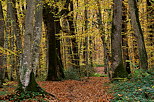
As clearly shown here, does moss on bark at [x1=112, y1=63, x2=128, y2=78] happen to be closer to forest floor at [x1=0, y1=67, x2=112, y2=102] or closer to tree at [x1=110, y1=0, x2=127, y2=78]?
tree at [x1=110, y1=0, x2=127, y2=78]

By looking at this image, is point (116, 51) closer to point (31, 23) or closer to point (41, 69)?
point (31, 23)

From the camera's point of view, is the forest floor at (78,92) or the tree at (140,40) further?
the tree at (140,40)

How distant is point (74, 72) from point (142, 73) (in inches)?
331

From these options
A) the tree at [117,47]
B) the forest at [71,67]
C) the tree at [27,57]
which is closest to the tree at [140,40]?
the forest at [71,67]

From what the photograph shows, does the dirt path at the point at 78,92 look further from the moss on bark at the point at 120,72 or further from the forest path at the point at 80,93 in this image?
the moss on bark at the point at 120,72

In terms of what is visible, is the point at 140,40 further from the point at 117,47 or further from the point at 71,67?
the point at 71,67

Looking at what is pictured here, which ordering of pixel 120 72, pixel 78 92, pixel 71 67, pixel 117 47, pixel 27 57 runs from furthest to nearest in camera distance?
pixel 71 67 < pixel 117 47 < pixel 120 72 < pixel 78 92 < pixel 27 57

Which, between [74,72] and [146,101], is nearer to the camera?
[146,101]

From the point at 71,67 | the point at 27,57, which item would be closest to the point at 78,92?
the point at 27,57

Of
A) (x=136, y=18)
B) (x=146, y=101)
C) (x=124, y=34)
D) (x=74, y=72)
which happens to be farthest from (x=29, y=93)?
(x=124, y=34)

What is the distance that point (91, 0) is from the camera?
49.0 ft

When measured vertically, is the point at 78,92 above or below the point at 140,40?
below

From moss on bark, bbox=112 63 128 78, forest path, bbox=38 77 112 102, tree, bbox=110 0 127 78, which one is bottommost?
forest path, bbox=38 77 112 102

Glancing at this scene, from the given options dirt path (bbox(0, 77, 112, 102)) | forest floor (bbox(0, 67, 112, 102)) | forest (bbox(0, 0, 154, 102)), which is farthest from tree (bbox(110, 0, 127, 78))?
dirt path (bbox(0, 77, 112, 102))
